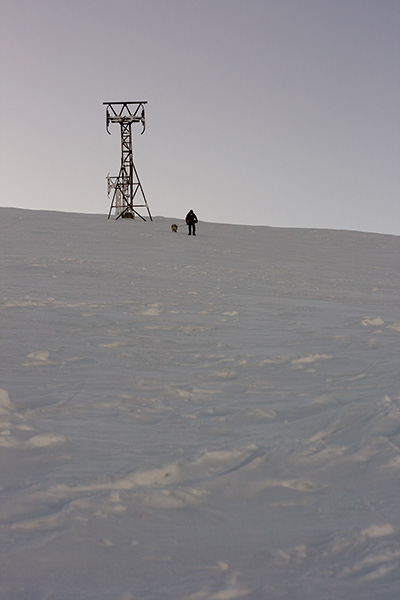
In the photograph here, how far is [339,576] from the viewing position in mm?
2754

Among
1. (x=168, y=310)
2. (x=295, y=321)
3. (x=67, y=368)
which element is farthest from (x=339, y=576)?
(x=168, y=310)

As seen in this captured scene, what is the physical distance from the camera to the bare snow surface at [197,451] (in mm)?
2799

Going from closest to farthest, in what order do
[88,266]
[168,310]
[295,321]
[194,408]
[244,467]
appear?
[244,467], [194,408], [295,321], [168,310], [88,266]

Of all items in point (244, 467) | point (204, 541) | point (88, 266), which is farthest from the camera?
point (88, 266)

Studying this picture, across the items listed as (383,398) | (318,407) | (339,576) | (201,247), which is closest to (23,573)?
(339,576)

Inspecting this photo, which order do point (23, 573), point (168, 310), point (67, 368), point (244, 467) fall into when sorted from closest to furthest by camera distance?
point (23, 573), point (244, 467), point (67, 368), point (168, 310)

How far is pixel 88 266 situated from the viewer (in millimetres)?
16328

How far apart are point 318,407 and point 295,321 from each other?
4479mm

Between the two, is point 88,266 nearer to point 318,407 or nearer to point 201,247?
point 201,247

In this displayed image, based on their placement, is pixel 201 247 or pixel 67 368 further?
pixel 201 247

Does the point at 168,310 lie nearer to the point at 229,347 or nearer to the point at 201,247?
the point at 229,347

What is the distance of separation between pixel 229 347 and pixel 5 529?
478 cm

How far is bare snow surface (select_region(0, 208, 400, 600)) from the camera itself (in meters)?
2.80

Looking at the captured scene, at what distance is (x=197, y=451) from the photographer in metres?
4.22
